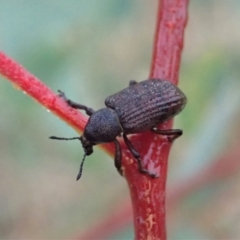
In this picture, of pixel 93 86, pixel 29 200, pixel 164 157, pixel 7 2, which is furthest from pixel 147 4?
pixel 164 157

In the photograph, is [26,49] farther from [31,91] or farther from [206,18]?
[31,91]

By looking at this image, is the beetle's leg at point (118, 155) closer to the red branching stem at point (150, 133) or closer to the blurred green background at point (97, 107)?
the red branching stem at point (150, 133)

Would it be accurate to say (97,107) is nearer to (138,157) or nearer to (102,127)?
(102,127)

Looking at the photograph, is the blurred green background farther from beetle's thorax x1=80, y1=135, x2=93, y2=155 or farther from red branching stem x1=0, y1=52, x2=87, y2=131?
red branching stem x1=0, y1=52, x2=87, y2=131

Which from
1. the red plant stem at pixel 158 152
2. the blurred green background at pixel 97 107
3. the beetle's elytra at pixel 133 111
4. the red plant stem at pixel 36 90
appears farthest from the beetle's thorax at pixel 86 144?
the blurred green background at pixel 97 107

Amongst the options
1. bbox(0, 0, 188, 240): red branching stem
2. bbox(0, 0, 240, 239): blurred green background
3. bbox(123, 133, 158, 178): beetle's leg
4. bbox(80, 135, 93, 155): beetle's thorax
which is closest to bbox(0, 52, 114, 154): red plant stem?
bbox(0, 0, 188, 240): red branching stem

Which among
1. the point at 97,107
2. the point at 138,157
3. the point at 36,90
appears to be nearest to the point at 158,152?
the point at 138,157

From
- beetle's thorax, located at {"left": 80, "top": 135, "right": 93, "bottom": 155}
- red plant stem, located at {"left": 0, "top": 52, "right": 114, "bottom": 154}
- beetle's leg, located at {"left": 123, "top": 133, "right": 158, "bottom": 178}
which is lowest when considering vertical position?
beetle's leg, located at {"left": 123, "top": 133, "right": 158, "bottom": 178}
